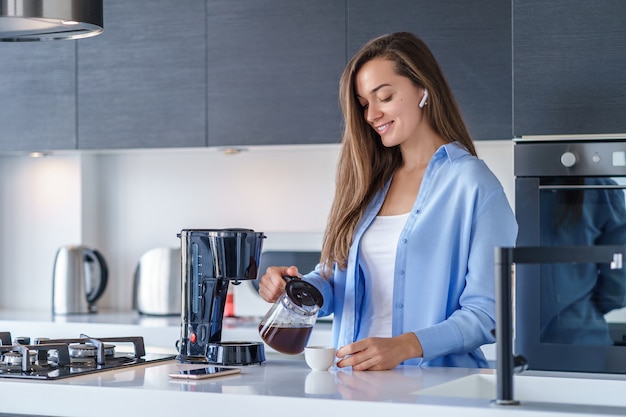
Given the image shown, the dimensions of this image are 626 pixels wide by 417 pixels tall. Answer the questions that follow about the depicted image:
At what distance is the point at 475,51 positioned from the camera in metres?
3.23

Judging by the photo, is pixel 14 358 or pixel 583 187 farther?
pixel 583 187

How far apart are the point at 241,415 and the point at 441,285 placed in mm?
737

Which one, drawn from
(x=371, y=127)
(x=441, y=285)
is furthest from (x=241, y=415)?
(x=371, y=127)

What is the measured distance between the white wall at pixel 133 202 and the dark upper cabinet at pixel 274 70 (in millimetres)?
314

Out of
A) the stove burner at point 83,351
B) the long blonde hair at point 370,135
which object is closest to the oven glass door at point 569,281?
the long blonde hair at point 370,135

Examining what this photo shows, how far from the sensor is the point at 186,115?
3.60 m

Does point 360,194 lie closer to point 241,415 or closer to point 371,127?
point 371,127

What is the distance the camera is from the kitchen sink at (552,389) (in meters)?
1.71

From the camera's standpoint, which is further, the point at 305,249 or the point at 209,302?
the point at 305,249

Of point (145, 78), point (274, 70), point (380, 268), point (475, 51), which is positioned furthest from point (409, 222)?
point (145, 78)

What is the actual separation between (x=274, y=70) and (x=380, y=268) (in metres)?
1.41

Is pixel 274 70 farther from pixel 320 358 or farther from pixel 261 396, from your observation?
pixel 261 396

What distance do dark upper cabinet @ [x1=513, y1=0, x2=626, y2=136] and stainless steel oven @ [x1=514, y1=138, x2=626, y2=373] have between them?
0.06 metres

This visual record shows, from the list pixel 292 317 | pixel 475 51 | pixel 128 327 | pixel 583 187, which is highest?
pixel 475 51
